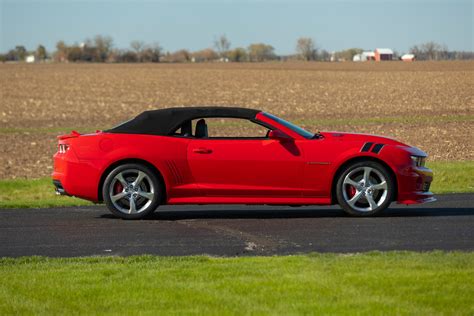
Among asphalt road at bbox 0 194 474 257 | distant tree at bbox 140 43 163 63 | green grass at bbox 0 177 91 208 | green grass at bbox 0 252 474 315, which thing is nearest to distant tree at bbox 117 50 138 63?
distant tree at bbox 140 43 163 63

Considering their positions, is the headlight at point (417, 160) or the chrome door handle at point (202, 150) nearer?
the chrome door handle at point (202, 150)

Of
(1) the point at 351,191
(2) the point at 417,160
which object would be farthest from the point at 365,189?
(2) the point at 417,160

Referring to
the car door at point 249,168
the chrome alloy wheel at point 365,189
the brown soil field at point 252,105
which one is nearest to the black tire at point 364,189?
the chrome alloy wheel at point 365,189

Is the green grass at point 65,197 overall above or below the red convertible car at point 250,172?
below

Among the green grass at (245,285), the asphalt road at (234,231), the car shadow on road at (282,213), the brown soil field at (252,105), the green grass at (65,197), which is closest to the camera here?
the green grass at (245,285)

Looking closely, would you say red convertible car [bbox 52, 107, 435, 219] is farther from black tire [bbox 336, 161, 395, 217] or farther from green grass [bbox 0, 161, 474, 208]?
green grass [bbox 0, 161, 474, 208]

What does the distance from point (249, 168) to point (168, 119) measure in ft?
3.77

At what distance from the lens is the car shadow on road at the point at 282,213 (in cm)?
1260

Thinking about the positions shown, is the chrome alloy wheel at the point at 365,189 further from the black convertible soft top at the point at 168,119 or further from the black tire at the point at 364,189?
the black convertible soft top at the point at 168,119

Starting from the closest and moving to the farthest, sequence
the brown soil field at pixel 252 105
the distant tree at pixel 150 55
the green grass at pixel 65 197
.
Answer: the green grass at pixel 65 197, the brown soil field at pixel 252 105, the distant tree at pixel 150 55

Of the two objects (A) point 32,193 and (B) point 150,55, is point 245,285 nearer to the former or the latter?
(A) point 32,193

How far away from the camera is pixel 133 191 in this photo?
12320mm

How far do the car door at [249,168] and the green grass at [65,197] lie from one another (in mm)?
2954

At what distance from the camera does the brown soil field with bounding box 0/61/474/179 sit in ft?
88.3
